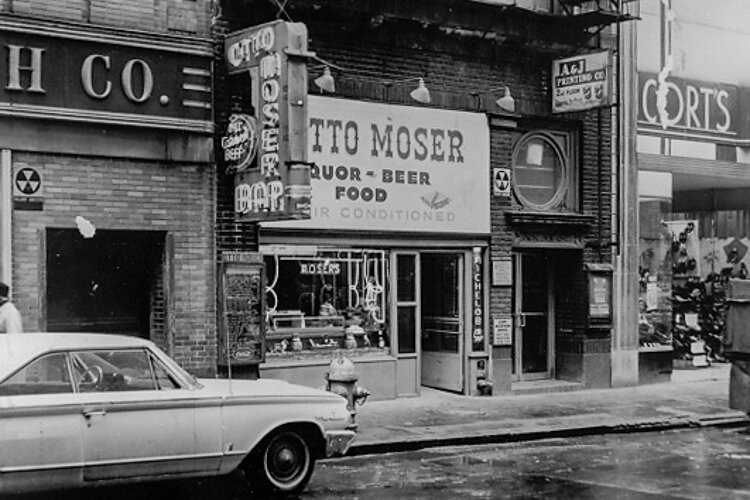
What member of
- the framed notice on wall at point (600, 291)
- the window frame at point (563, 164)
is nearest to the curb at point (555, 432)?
the framed notice on wall at point (600, 291)

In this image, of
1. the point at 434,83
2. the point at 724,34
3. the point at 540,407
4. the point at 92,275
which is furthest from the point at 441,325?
the point at 724,34

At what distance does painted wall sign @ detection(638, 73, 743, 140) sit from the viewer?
Answer: 1845cm

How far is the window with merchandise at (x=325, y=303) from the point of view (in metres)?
14.4

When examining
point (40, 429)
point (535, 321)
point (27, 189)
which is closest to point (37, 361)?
point (40, 429)

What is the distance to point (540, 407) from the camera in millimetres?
15180

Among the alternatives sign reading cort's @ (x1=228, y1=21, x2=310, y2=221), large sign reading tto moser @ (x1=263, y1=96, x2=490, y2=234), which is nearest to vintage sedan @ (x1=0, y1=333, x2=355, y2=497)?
sign reading cort's @ (x1=228, y1=21, x2=310, y2=221)

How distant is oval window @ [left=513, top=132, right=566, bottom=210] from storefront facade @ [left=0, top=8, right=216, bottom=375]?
18.3ft

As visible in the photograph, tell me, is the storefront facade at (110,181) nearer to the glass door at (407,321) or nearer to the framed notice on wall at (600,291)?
the glass door at (407,321)

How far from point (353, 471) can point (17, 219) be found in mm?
4984

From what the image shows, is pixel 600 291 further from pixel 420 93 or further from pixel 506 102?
pixel 420 93

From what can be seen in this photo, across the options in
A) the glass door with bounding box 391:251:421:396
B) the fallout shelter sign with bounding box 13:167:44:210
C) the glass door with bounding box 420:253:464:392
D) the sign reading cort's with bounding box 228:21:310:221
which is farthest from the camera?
the glass door with bounding box 420:253:464:392

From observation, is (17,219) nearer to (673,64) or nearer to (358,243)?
(358,243)

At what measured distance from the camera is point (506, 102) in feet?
53.5

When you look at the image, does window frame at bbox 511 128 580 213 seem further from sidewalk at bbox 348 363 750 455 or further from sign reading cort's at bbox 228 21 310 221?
sign reading cort's at bbox 228 21 310 221
